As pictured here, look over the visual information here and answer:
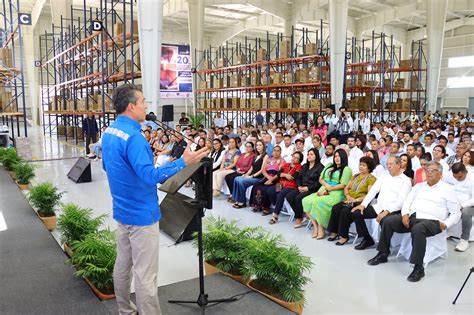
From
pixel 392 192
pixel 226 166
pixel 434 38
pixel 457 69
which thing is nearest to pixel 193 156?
pixel 392 192

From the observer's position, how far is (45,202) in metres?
5.90

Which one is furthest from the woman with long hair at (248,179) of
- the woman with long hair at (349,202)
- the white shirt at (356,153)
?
the woman with long hair at (349,202)

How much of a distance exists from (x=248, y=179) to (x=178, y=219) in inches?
71.9

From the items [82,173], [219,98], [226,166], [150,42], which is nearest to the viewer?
[226,166]

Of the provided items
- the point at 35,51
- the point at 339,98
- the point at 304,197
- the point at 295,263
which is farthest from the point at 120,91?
the point at 35,51

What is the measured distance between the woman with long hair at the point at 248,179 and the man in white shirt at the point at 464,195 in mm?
3036

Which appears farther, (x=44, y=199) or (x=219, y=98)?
(x=219, y=98)

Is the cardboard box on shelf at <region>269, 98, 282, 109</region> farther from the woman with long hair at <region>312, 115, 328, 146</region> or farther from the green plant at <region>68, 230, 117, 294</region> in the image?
the green plant at <region>68, 230, 117, 294</region>

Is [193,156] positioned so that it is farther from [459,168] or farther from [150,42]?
[150,42]

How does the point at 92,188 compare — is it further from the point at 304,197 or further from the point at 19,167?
the point at 304,197

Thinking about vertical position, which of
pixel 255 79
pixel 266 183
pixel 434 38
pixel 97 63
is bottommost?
pixel 266 183

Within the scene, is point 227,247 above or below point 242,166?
below

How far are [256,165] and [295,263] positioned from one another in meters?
3.92

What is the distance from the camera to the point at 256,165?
7133 mm
